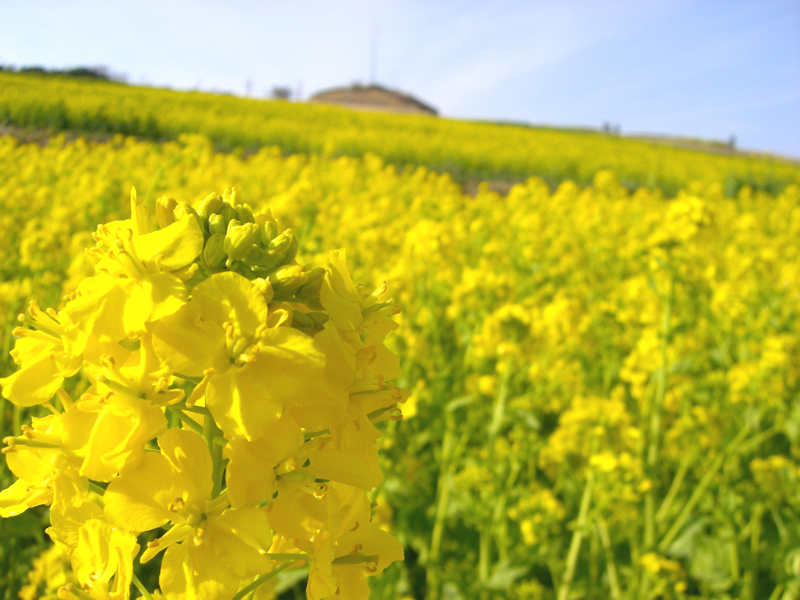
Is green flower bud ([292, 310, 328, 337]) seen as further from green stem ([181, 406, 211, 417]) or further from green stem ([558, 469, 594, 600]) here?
green stem ([558, 469, 594, 600])

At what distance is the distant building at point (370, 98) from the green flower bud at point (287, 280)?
161 ft

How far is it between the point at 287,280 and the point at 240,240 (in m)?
0.11

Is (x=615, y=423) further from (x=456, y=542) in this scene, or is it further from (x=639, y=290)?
(x=639, y=290)

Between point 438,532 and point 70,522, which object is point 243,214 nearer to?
point 70,522

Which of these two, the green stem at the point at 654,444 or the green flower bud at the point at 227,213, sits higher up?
the green flower bud at the point at 227,213

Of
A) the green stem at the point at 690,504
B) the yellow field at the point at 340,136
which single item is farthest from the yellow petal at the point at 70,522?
the yellow field at the point at 340,136

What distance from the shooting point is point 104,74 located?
7.42 m

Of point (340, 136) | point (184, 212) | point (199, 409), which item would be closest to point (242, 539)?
point (199, 409)

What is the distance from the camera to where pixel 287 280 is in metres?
0.90

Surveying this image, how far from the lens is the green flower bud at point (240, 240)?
0.92 m

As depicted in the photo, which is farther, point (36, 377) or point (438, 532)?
point (438, 532)

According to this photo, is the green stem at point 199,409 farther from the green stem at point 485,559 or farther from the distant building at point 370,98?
the distant building at point 370,98

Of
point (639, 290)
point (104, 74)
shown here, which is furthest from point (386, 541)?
point (104, 74)

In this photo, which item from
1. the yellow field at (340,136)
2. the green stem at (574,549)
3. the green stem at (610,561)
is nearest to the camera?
the green stem at (574,549)
